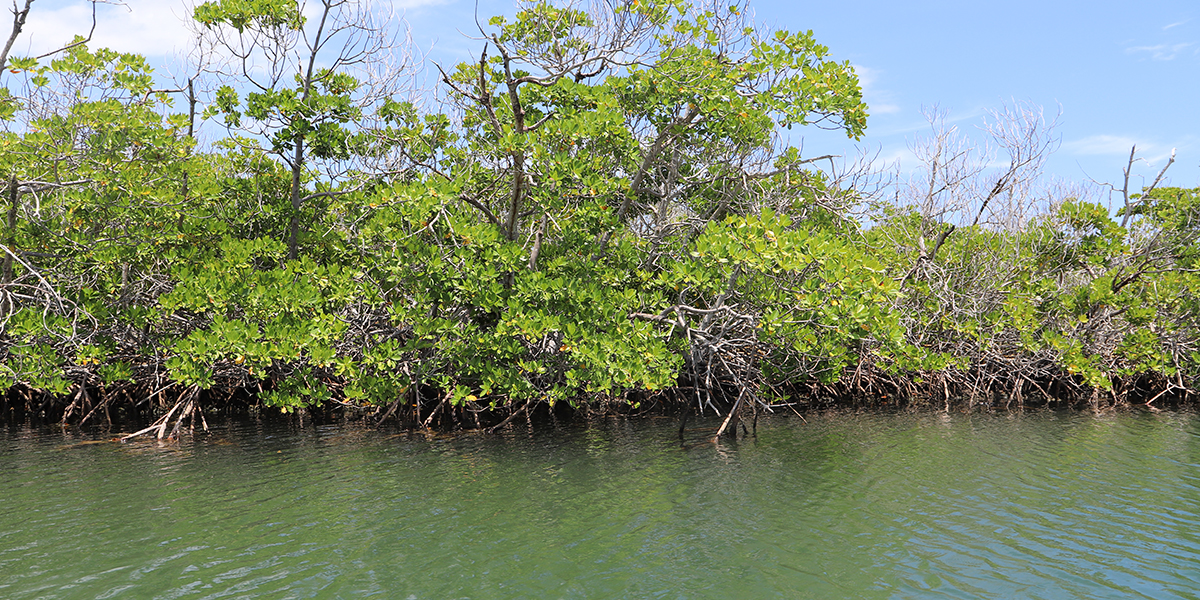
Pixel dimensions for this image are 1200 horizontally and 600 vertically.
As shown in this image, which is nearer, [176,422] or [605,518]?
[605,518]

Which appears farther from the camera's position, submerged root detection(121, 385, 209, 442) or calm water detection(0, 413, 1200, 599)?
submerged root detection(121, 385, 209, 442)

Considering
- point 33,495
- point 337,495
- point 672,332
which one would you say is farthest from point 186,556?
point 672,332

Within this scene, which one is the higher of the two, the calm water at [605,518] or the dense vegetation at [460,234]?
the dense vegetation at [460,234]

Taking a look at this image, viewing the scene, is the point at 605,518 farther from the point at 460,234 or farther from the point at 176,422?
the point at 176,422

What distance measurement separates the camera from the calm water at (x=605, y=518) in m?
6.27

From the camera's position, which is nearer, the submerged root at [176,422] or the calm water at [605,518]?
the calm water at [605,518]

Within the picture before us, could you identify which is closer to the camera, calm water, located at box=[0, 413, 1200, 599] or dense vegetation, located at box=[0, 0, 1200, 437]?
calm water, located at box=[0, 413, 1200, 599]

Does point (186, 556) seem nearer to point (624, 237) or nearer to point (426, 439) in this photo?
point (426, 439)

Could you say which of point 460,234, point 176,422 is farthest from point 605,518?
point 176,422

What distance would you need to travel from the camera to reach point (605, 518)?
26.4 ft

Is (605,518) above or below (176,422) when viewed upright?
below

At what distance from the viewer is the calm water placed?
627 centimetres

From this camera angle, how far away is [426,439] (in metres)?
12.8

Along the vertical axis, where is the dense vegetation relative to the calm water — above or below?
above
